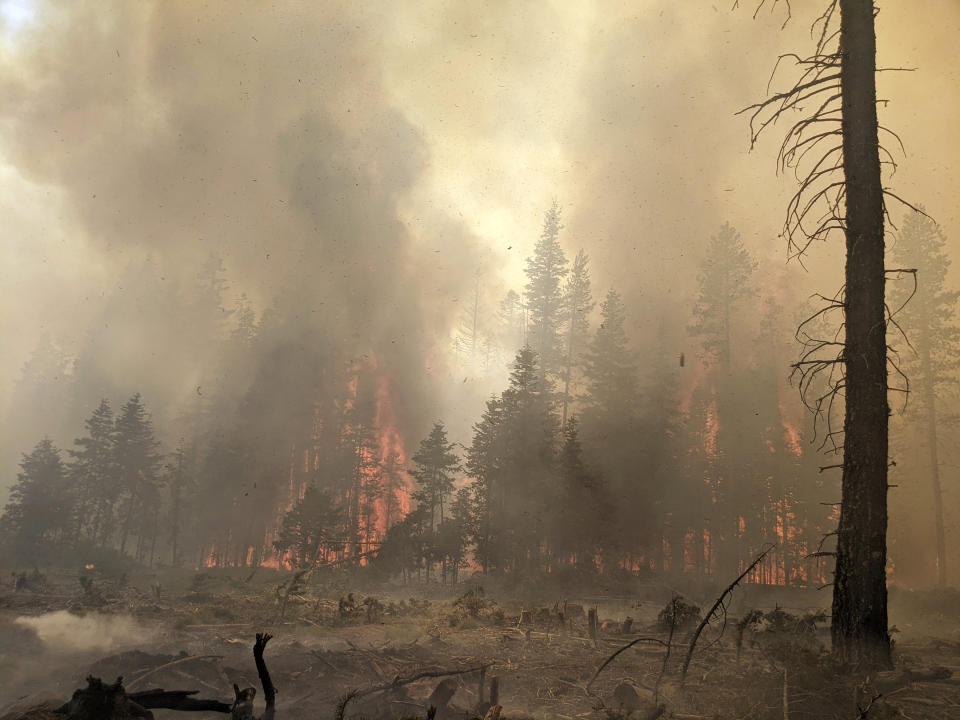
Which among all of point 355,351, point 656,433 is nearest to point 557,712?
point 656,433

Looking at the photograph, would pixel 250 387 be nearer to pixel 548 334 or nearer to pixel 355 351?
pixel 355 351

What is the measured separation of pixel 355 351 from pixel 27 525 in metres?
31.3

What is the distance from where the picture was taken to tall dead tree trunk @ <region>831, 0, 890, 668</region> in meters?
7.51

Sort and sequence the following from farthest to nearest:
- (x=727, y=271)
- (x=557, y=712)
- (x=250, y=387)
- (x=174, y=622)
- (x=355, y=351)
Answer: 1. (x=355, y=351)
2. (x=250, y=387)
3. (x=727, y=271)
4. (x=174, y=622)
5. (x=557, y=712)

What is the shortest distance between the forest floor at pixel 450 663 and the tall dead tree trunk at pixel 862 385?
2.20ft

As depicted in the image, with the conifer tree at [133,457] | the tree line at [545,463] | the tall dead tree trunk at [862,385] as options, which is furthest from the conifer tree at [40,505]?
the tall dead tree trunk at [862,385]

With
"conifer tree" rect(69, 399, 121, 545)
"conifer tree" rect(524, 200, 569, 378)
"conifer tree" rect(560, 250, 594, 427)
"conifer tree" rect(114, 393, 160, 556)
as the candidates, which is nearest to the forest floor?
"conifer tree" rect(524, 200, 569, 378)

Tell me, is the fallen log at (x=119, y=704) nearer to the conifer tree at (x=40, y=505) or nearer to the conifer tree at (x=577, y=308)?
the conifer tree at (x=577, y=308)

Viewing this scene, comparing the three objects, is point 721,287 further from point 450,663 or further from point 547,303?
point 450,663

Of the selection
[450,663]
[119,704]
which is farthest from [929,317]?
[119,704]

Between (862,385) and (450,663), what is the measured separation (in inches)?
323

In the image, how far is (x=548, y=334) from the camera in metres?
42.1

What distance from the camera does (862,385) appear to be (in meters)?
8.12

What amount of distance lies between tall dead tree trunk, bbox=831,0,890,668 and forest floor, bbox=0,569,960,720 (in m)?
0.67
